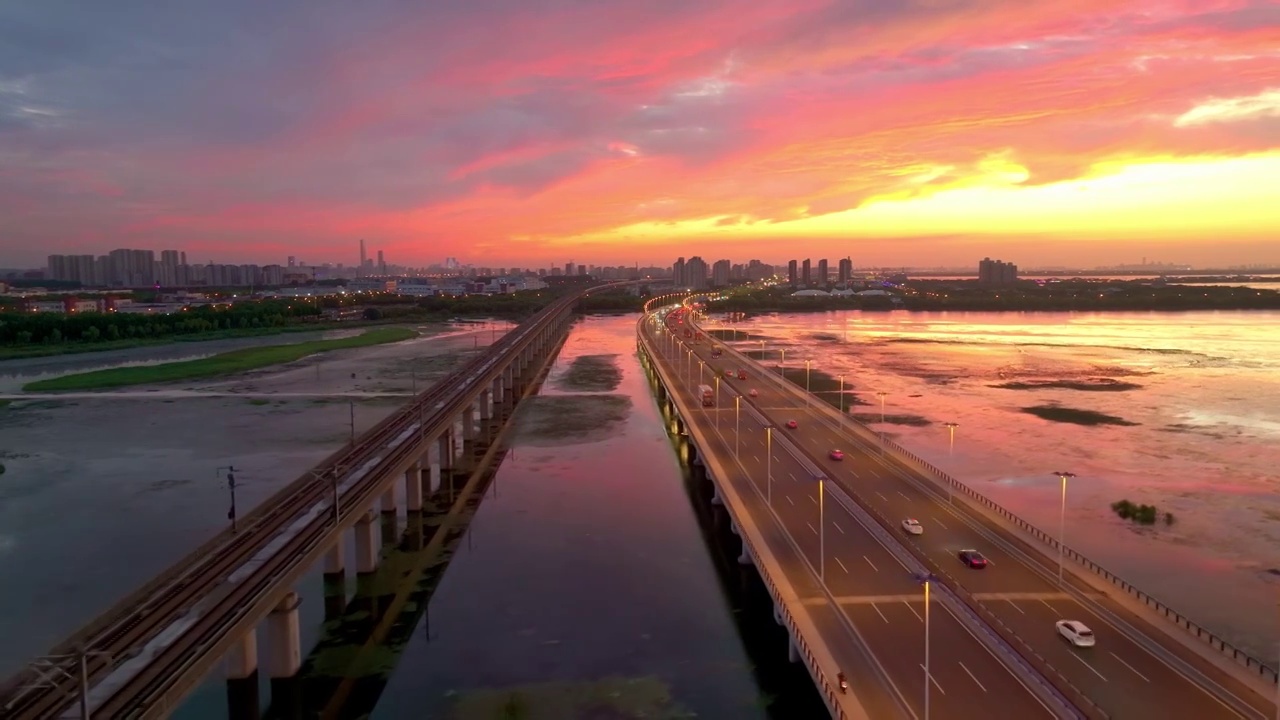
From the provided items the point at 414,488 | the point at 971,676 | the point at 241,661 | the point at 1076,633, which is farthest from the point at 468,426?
the point at 1076,633

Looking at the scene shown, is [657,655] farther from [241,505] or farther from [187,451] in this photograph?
[187,451]

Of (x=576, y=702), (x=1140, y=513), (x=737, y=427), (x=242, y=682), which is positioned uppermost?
(x=737, y=427)

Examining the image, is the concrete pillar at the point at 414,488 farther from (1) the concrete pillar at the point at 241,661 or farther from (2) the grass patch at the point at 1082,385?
(2) the grass patch at the point at 1082,385

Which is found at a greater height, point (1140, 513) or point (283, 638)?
point (283, 638)

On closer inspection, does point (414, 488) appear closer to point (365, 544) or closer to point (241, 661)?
point (365, 544)

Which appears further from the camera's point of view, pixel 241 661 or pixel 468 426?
pixel 468 426

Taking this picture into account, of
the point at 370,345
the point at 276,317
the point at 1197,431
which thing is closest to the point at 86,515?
the point at 1197,431

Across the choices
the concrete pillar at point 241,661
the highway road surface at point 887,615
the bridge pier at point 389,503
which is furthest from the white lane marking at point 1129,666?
the bridge pier at point 389,503
